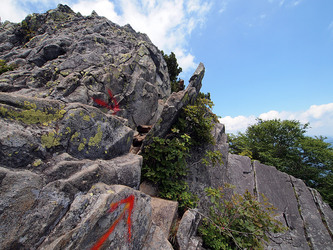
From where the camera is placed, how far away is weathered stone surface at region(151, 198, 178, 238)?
4179mm

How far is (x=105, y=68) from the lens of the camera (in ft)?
28.9

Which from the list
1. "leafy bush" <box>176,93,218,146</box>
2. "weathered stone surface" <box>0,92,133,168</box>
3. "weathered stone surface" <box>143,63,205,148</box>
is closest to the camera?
"weathered stone surface" <box>0,92,133,168</box>

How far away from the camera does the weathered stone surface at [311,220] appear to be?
741 cm

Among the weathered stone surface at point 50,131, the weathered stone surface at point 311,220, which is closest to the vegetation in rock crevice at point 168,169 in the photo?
the weathered stone surface at point 50,131

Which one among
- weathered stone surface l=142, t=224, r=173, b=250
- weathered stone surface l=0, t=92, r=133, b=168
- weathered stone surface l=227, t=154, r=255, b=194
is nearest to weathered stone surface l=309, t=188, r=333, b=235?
weathered stone surface l=227, t=154, r=255, b=194

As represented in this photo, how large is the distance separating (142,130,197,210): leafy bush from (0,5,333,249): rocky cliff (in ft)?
1.47

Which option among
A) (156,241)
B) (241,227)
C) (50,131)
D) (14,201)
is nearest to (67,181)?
(14,201)

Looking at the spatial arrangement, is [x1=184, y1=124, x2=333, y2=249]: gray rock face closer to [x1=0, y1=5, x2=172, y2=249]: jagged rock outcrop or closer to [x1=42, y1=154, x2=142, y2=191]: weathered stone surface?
[x1=42, y1=154, x2=142, y2=191]: weathered stone surface

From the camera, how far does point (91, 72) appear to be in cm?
832

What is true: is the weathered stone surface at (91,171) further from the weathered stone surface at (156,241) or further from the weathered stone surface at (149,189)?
the weathered stone surface at (149,189)

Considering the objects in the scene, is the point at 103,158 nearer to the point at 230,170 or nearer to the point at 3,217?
the point at 3,217

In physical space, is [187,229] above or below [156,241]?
above

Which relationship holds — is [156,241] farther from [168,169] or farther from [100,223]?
[168,169]

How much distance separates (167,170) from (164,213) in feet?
4.60
